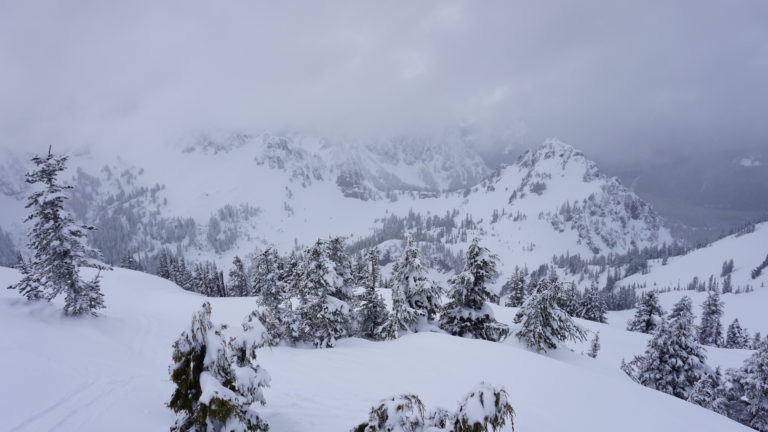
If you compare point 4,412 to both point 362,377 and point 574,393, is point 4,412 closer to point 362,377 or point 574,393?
point 362,377

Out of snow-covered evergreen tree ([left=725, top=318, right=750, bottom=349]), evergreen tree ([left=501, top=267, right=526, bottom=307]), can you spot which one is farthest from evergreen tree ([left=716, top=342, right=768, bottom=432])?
snow-covered evergreen tree ([left=725, top=318, right=750, bottom=349])

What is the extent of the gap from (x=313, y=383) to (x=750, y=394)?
112 ft

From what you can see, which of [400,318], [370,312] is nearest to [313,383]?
[400,318]

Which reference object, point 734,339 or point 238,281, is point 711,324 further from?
point 238,281

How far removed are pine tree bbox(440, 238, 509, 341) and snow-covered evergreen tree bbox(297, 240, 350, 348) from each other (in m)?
7.50

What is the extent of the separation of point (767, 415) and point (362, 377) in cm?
3192

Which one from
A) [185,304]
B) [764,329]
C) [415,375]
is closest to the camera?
[415,375]

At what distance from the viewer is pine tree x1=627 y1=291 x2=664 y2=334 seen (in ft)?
158

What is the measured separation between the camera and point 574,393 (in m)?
13.0

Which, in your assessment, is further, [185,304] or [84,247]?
[185,304]

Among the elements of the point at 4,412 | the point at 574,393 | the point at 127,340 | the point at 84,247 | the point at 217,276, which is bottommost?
the point at 217,276

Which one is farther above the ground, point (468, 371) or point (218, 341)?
point (218, 341)

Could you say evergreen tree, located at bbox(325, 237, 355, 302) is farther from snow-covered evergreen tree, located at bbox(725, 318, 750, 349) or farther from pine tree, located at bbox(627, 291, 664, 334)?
snow-covered evergreen tree, located at bbox(725, 318, 750, 349)

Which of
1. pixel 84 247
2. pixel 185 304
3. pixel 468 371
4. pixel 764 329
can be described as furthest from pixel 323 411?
pixel 764 329
